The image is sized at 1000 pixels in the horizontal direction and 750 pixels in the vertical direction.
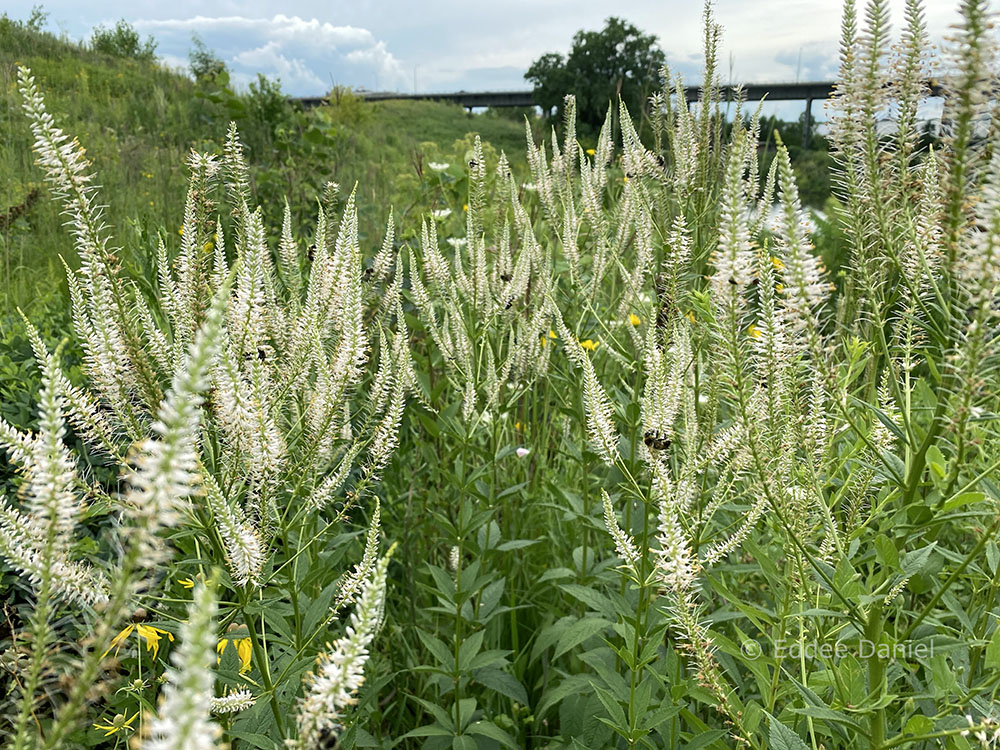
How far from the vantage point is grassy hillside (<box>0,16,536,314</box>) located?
6.29 meters

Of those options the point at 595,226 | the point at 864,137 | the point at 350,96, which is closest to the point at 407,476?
the point at 595,226

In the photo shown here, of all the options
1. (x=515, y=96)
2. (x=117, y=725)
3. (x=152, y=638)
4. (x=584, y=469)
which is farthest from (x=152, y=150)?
(x=515, y=96)

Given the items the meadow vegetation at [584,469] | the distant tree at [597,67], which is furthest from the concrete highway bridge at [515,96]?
the distant tree at [597,67]

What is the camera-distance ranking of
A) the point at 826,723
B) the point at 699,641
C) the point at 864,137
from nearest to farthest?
1. the point at 864,137
2. the point at 699,641
3. the point at 826,723

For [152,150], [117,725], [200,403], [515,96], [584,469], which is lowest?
[117,725]

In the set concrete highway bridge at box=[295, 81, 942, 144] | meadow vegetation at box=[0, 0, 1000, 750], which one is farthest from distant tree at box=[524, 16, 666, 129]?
meadow vegetation at box=[0, 0, 1000, 750]

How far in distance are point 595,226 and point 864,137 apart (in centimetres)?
191

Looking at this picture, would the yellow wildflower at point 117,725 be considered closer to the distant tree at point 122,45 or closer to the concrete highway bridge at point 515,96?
the concrete highway bridge at point 515,96

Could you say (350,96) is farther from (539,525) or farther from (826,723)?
(826,723)

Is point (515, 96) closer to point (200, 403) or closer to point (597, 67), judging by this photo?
point (597, 67)

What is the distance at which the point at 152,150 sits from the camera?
1155 cm

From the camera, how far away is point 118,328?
1.54m

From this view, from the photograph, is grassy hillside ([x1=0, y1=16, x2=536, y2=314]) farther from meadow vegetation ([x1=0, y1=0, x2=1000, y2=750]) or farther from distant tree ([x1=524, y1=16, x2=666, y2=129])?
distant tree ([x1=524, y1=16, x2=666, y2=129])

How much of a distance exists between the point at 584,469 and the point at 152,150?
11.4 metres
